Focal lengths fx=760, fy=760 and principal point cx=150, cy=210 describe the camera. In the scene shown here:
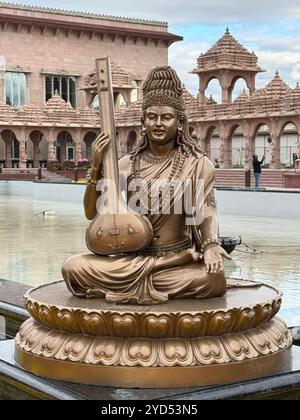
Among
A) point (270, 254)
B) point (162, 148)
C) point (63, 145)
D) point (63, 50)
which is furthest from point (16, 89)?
point (162, 148)

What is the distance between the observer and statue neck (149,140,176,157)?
3715mm

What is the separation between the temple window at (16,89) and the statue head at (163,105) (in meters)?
40.2

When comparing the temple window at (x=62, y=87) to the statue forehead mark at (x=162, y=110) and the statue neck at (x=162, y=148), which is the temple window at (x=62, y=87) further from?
the statue forehead mark at (x=162, y=110)

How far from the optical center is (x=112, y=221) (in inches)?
137

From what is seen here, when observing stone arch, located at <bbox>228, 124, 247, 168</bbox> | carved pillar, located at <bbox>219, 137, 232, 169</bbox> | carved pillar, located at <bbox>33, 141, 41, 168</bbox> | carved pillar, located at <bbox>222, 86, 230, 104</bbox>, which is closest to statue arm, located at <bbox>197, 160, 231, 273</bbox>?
carved pillar, located at <bbox>219, 137, 232, 169</bbox>

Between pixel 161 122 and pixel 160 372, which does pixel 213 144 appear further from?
pixel 160 372

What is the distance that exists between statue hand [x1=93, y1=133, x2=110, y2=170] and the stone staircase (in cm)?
2085

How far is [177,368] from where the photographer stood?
10.2ft

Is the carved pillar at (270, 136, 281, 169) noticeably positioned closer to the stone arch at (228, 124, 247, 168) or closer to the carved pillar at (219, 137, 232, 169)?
the carved pillar at (219, 137, 232, 169)

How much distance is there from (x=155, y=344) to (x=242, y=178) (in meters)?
23.3
